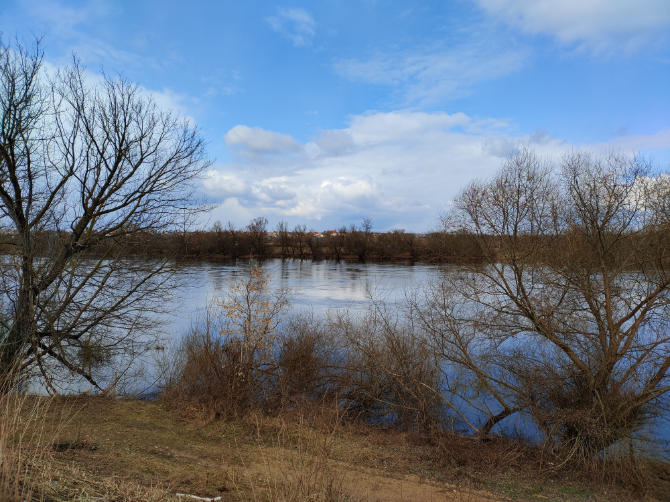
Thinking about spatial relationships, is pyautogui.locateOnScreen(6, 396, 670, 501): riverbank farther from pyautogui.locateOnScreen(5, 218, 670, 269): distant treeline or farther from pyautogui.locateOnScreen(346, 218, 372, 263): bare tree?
pyautogui.locateOnScreen(346, 218, 372, 263): bare tree

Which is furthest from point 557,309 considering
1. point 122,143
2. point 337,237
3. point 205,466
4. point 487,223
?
point 337,237

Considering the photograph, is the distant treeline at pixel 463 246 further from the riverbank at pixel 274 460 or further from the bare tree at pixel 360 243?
the bare tree at pixel 360 243

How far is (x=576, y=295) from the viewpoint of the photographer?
37.3 ft

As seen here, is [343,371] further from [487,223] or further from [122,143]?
[122,143]

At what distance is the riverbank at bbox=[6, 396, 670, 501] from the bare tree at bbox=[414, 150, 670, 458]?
4.71 ft

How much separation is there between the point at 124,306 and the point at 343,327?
6179 mm

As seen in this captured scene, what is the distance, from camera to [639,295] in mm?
10680

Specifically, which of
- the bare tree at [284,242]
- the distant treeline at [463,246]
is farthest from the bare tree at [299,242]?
the distant treeline at [463,246]

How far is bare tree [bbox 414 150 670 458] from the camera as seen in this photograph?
1018 cm

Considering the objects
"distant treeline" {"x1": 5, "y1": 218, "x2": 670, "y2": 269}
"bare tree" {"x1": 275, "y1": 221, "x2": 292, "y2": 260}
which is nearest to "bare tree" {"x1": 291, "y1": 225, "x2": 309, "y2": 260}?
"bare tree" {"x1": 275, "y1": 221, "x2": 292, "y2": 260}

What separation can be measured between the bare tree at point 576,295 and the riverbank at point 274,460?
1.44m

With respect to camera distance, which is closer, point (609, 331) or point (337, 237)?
point (609, 331)

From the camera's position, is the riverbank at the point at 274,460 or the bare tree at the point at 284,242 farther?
the bare tree at the point at 284,242

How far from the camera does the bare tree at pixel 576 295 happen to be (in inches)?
401
